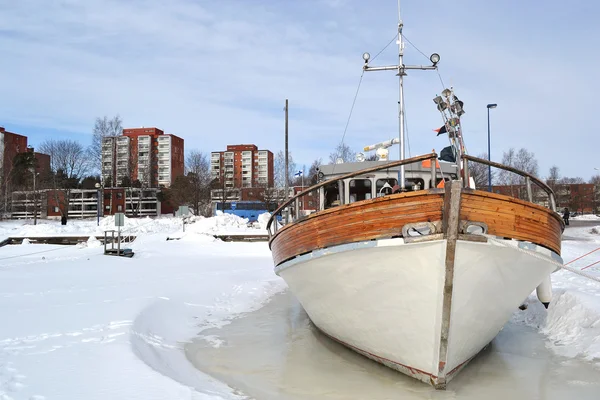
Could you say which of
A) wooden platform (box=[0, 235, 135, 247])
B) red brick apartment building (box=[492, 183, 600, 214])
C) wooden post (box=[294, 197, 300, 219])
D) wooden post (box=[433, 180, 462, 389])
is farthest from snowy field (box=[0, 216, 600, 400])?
red brick apartment building (box=[492, 183, 600, 214])

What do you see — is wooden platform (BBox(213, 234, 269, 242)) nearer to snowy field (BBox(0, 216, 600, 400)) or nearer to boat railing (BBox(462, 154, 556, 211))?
snowy field (BBox(0, 216, 600, 400))

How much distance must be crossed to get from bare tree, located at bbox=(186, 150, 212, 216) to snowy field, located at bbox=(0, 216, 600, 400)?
3111cm

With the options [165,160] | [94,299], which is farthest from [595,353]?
[165,160]

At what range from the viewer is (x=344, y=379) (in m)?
5.32

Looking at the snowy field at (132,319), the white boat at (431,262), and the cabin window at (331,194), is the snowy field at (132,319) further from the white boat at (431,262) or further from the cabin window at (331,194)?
the cabin window at (331,194)

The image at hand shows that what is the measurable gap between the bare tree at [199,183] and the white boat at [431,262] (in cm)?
4160

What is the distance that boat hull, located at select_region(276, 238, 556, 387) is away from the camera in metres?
4.40

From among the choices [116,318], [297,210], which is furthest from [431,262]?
[116,318]

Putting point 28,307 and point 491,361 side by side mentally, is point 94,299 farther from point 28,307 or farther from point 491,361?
point 491,361

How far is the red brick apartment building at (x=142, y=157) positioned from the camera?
2114 inches

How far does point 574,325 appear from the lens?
6.64 meters

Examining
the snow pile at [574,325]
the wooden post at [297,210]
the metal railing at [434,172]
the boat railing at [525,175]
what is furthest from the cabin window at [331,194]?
the snow pile at [574,325]

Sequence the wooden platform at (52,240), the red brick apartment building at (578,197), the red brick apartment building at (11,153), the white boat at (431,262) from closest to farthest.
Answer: the white boat at (431,262) → the wooden platform at (52,240) → the red brick apartment building at (11,153) → the red brick apartment building at (578,197)

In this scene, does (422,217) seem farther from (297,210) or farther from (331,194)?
(331,194)
